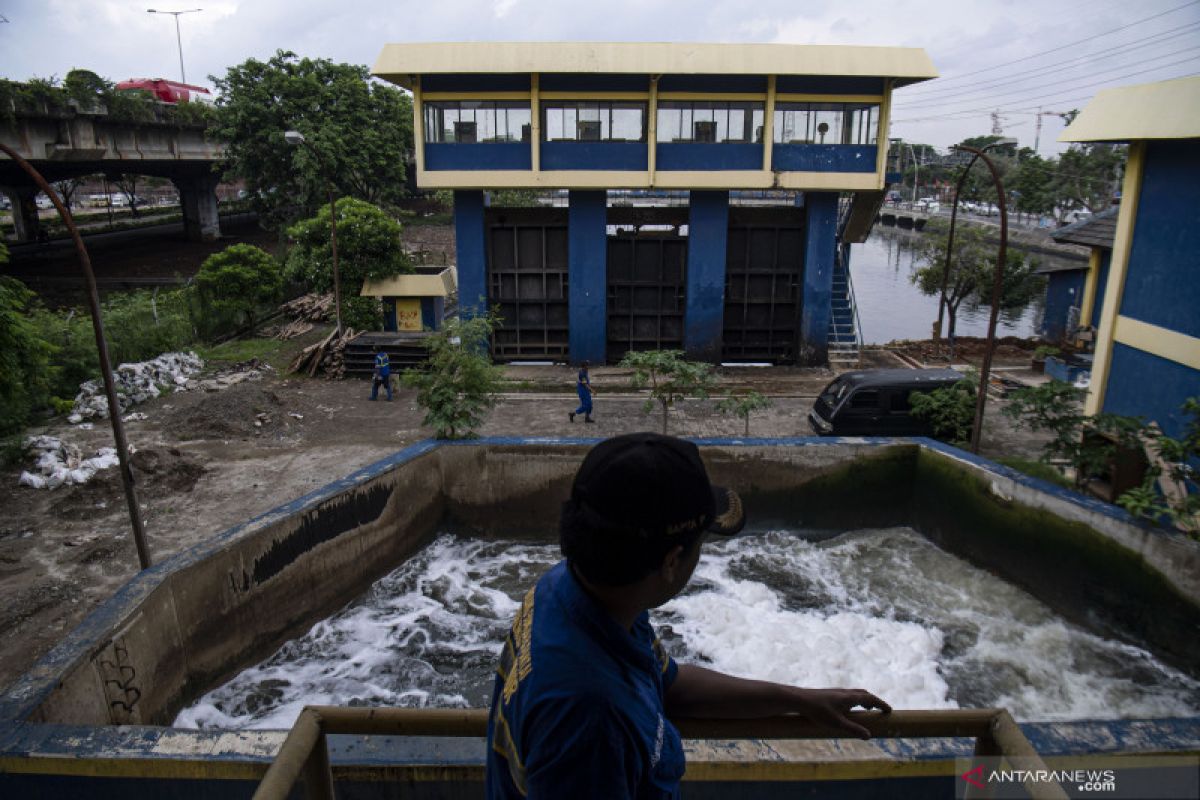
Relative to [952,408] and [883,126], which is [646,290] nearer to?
[883,126]

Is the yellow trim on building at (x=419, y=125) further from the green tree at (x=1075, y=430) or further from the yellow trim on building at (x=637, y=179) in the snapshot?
the green tree at (x=1075, y=430)

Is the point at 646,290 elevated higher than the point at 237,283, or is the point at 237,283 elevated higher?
the point at 646,290

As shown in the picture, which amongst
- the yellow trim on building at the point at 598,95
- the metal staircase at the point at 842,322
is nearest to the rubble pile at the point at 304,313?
the yellow trim on building at the point at 598,95

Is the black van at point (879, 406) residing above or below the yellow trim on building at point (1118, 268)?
below

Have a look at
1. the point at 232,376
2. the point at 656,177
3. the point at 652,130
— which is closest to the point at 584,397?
the point at 656,177

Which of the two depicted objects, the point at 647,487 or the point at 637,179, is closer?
the point at 647,487

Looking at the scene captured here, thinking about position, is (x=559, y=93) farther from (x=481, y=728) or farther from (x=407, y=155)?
(x=407, y=155)

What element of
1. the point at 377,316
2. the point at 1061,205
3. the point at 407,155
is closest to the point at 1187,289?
the point at 377,316

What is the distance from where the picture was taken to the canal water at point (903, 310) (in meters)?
29.1

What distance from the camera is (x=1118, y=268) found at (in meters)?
9.30

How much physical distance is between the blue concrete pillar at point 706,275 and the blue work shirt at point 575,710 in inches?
637

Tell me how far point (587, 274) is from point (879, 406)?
→ 311 inches

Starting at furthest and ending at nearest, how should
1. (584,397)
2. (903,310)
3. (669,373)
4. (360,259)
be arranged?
(903,310), (360,259), (584,397), (669,373)

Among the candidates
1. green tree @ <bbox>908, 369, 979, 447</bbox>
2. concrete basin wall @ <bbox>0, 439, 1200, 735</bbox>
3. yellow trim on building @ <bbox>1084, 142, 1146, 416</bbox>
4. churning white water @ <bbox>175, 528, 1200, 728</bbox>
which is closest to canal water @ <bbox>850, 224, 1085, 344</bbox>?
green tree @ <bbox>908, 369, 979, 447</bbox>
